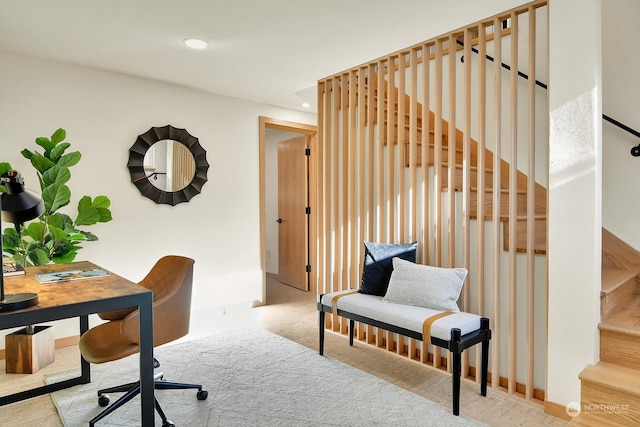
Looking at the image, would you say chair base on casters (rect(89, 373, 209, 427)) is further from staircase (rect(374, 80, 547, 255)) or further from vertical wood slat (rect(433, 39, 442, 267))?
staircase (rect(374, 80, 547, 255))

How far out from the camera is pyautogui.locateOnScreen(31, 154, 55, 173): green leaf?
283 cm

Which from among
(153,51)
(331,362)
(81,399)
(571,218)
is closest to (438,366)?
(331,362)

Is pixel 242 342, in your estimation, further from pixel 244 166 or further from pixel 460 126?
pixel 460 126

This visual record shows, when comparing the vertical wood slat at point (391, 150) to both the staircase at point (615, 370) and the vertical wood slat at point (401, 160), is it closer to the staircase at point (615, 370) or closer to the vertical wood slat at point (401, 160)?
the vertical wood slat at point (401, 160)

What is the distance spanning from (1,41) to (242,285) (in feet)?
9.76

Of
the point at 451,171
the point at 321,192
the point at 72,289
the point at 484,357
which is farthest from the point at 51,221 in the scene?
the point at 484,357

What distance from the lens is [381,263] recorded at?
3020 mm

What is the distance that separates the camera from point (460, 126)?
3570 mm

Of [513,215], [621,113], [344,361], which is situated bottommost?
[344,361]

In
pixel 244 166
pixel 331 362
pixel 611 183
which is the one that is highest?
pixel 244 166

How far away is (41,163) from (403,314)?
2682 millimetres

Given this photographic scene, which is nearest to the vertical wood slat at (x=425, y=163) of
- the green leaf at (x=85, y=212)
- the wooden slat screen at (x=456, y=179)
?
the wooden slat screen at (x=456, y=179)

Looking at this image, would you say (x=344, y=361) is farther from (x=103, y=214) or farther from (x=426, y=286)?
(x=103, y=214)

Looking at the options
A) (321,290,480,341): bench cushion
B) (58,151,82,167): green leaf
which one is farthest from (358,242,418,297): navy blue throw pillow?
(58,151,82,167): green leaf
